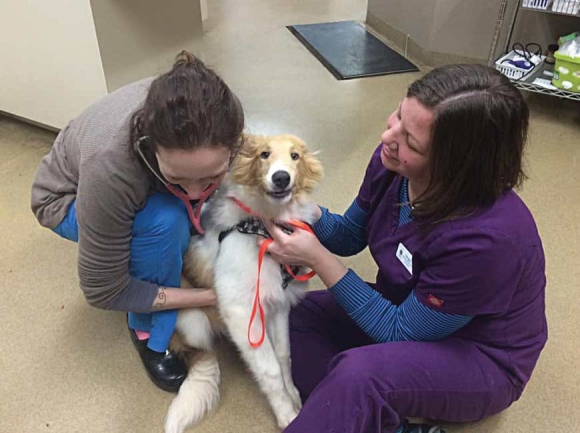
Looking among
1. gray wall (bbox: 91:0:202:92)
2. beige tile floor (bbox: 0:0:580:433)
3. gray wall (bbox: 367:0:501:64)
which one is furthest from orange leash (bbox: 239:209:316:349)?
gray wall (bbox: 367:0:501:64)

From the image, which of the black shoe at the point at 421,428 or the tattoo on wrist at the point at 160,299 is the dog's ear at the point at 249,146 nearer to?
the tattoo on wrist at the point at 160,299

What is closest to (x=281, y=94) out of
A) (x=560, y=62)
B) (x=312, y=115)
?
(x=312, y=115)

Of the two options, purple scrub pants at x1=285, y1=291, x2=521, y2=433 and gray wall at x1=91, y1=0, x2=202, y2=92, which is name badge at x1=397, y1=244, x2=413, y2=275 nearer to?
purple scrub pants at x1=285, y1=291, x2=521, y2=433

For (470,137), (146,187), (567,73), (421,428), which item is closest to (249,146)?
(146,187)

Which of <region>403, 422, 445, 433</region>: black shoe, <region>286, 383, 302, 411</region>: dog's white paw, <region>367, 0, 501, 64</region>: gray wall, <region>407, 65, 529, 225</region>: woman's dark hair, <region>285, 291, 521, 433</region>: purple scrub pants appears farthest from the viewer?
<region>367, 0, 501, 64</region>: gray wall

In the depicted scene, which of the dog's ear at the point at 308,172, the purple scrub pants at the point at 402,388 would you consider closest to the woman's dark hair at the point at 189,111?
the dog's ear at the point at 308,172

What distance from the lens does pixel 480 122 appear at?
3.37 ft

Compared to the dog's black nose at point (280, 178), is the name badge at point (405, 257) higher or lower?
lower

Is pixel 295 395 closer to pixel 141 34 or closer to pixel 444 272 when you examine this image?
pixel 444 272

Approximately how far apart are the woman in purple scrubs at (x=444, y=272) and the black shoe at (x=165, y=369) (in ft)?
1.61

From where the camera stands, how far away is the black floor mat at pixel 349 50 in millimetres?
3672

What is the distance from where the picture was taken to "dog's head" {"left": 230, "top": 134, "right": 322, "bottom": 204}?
4.33 ft

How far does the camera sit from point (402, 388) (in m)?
1.16

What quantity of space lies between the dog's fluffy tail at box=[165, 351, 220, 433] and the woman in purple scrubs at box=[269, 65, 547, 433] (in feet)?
1.24
